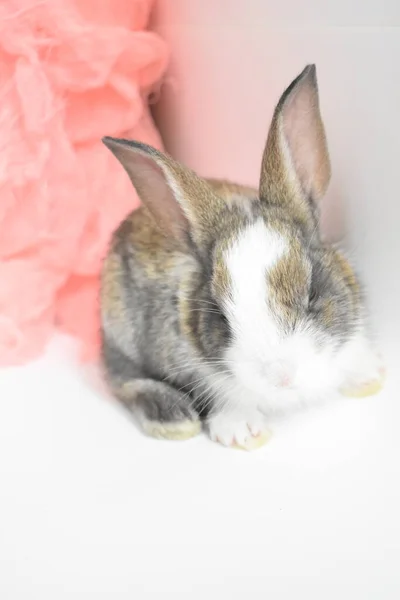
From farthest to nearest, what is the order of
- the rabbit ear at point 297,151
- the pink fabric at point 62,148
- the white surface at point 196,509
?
the pink fabric at point 62,148 → the rabbit ear at point 297,151 → the white surface at point 196,509

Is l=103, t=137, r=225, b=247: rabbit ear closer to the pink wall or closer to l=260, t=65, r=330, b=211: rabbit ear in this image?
l=260, t=65, r=330, b=211: rabbit ear

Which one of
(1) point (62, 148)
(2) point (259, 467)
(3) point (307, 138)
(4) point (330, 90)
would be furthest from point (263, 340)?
(1) point (62, 148)

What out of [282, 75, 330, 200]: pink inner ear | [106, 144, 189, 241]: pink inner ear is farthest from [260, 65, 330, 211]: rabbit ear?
[106, 144, 189, 241]: pink inner ear

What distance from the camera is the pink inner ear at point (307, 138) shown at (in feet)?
3.18

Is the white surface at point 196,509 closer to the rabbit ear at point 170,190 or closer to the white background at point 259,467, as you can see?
the white background at point 259,467

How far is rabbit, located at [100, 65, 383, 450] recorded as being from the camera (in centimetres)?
91

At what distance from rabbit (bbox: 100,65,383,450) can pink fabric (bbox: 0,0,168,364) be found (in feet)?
0.72

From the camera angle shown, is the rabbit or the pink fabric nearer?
the rabbit

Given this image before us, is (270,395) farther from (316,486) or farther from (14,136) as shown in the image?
(14,136)

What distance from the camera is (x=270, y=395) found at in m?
0.97

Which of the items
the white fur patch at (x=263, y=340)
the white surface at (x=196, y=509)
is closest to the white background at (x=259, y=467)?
the white surface at (x=196, y=509)

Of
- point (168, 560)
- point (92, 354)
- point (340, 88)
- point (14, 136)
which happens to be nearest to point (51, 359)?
point (92, 354)

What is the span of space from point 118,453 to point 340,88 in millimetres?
611

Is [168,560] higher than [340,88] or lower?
lower
